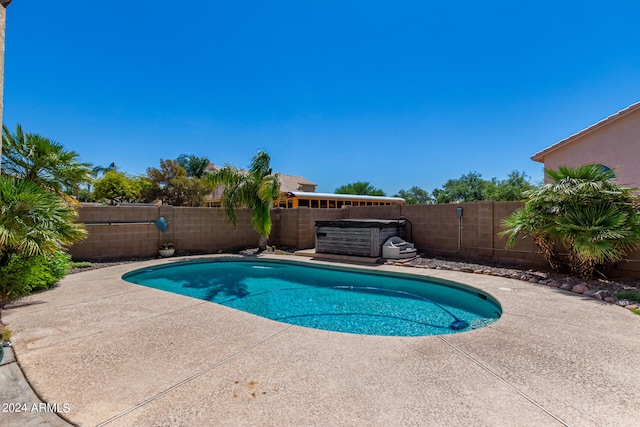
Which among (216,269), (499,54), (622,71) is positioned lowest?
(216,269)

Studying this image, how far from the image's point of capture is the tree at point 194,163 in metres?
38.0

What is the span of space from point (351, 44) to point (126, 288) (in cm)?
1144

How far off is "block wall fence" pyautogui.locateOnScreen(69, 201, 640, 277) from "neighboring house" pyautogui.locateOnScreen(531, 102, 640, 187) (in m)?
3.81

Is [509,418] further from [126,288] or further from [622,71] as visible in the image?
[622,71]

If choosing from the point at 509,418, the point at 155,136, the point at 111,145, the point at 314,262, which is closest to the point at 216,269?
the point at 314,262

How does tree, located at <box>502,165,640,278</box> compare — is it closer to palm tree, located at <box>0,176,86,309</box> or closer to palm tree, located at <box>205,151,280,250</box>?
palm tree, located at <box>205,151,280,250</box>

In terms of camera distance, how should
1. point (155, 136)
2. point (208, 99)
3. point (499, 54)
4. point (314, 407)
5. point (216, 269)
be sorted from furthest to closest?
1. point (155, 136)
2. point (208, 99)
3. point (499, 54)
4. point (216, 269)
5. point (314, 407)

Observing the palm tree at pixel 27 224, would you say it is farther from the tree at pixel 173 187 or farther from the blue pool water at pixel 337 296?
the tree at pixel 173 187

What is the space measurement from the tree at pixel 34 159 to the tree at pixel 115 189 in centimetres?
2034

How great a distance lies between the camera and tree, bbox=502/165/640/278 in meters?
5.52

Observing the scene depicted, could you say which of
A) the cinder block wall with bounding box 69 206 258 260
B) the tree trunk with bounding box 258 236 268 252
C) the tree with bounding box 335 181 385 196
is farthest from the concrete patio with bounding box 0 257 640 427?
the tree with bounding box 335 181 385 196

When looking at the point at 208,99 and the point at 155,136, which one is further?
the point at 155,136

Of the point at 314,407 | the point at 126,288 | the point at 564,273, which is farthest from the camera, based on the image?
the point at 564,273

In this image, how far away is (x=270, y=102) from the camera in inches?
648
